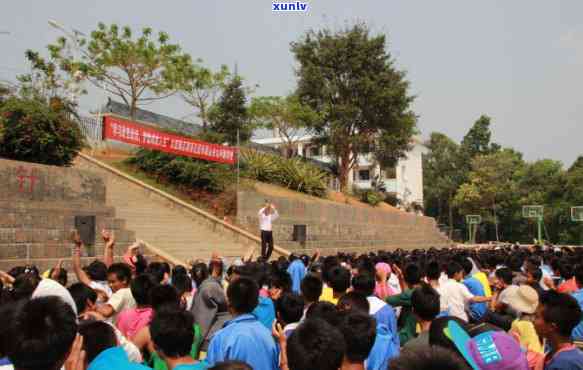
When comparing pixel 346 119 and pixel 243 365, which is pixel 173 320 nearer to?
pixel 243 365

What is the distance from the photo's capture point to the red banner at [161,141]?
15367mm

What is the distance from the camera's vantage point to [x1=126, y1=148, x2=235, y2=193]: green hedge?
18.0m

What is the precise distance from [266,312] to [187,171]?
13851 millimetres

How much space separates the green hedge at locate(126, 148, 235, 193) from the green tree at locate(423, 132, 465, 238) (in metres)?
32.8

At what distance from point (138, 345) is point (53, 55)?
2031cm

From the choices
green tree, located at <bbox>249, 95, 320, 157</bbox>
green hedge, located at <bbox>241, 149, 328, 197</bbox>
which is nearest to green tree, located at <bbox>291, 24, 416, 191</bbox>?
green tree, located at <bbox>249, 95, 320, 157</bbox>

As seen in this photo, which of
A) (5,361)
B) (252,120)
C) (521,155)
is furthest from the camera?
(521,155)

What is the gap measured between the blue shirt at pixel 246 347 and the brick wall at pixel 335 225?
1352 cm

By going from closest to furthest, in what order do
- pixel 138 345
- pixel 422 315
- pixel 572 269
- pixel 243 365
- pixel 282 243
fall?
pixel 243 365, pixel 138 345, pixel 422 315, pixel 572 269, pixel 282 243

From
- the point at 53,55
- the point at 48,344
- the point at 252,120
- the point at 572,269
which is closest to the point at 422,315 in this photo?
the point at 48,344

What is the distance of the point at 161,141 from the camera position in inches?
650

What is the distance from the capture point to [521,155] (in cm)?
5062

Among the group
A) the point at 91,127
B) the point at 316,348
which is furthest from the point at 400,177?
the point at 316,348

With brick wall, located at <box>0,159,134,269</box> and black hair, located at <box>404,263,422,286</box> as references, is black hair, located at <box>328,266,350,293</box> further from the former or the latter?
brick wall, located at <box>0,159,134,269</box>
